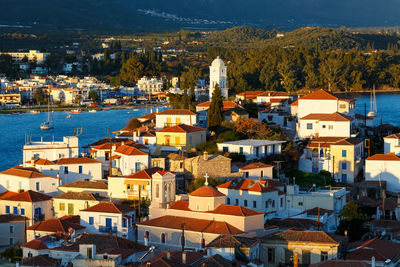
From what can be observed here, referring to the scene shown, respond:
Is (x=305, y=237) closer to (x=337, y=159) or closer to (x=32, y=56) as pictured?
(x=337, y=159)

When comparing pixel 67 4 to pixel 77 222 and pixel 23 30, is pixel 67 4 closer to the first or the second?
pixel 23 30

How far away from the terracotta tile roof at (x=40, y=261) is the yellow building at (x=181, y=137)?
34.0ft

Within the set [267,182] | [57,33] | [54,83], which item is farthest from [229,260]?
[57,33]

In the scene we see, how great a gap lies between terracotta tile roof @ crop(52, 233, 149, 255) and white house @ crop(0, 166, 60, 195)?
5.69 m

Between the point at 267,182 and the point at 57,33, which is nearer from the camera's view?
the point at 267,182

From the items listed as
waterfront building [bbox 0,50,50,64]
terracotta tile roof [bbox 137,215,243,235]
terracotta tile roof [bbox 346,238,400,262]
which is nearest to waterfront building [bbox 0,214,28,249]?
terracotta tile roof [bbox 137,215,243,235]

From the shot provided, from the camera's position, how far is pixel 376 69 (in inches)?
2889

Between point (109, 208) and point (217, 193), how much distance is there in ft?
8.24

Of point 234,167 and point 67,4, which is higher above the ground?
point 67,4

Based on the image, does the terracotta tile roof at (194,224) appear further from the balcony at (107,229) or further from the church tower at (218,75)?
the church tower at (218,75)

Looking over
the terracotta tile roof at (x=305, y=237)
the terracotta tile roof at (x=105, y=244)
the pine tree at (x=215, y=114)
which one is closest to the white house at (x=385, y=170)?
the pine tree at (x=215, y=114)

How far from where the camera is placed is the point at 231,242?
48.5ft

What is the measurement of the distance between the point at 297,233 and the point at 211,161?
5.80 m

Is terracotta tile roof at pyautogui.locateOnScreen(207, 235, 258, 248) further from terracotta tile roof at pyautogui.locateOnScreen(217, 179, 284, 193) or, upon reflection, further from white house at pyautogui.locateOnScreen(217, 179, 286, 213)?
terracotta tile roof at pyautogui.locateOnScreen(217, 179, 284, 193)
